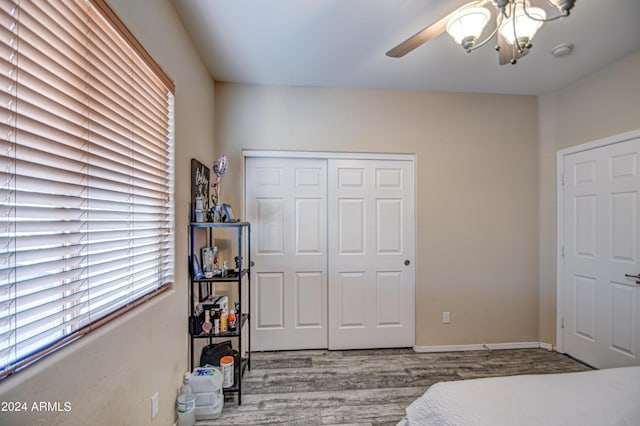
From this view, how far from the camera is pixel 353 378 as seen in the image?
231 cm

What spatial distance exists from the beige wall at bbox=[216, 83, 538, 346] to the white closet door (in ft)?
1.33

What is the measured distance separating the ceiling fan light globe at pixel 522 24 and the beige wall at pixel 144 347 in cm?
176

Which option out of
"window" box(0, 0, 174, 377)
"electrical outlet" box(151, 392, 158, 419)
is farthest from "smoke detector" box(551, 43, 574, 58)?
"electrical outlet" box(151, 392, 158, 419)

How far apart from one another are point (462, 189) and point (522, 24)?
1.80m

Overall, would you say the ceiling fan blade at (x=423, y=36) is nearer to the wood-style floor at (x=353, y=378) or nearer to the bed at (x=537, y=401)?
the bed at (x=537, y=401)

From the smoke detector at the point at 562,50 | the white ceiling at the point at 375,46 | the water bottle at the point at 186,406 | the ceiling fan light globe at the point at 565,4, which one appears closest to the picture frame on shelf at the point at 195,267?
the water bottle at the point at 186,406

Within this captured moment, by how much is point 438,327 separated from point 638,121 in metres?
2.41

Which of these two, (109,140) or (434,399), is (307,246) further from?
(109,140)

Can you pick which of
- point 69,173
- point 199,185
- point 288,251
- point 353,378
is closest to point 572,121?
point 288,251

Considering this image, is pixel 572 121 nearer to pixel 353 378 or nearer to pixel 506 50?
pixel 506 50

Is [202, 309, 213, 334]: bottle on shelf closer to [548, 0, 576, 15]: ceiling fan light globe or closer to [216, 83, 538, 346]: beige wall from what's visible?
[216, 83, 538, 346]: beige wall

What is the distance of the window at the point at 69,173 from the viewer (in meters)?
0.71

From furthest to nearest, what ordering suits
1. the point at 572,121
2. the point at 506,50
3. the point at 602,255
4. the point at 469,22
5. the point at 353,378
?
the point at 572,121 → the point at 602,255 → the point at 353,378 → the point at 506,50 → the point at 469,22

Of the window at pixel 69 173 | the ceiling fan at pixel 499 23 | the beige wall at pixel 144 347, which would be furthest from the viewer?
the ceiling fan at pixel 499 23
